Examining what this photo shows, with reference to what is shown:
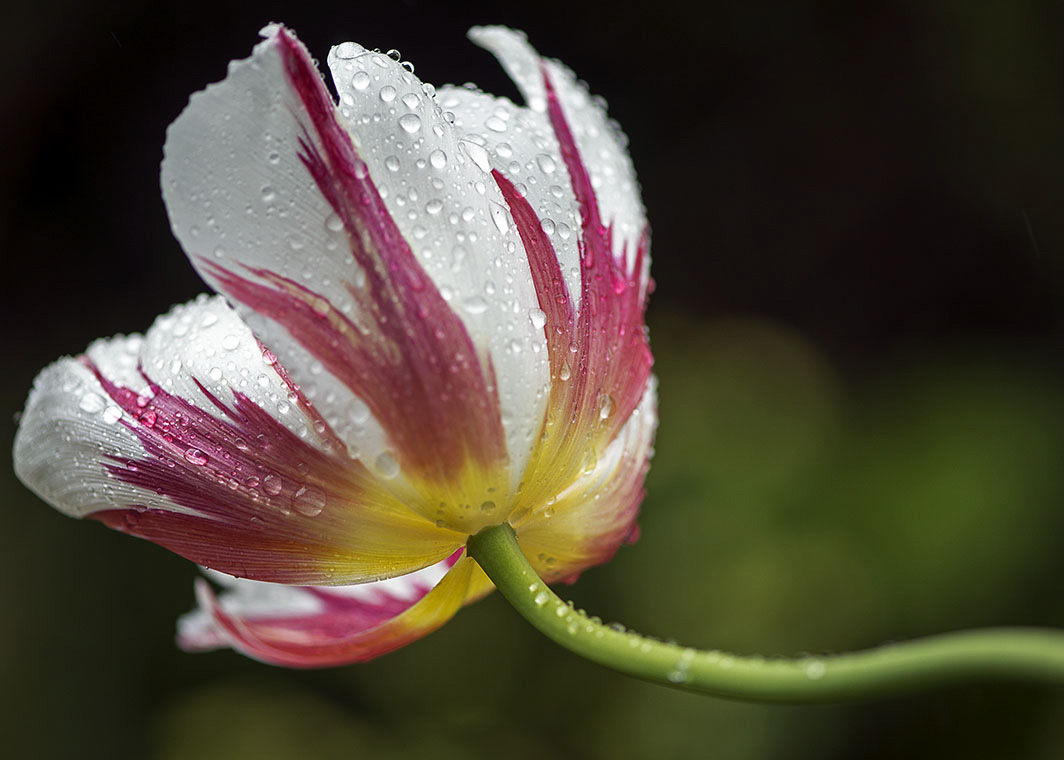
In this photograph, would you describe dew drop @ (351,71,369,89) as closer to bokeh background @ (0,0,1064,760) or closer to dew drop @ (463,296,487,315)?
dew drop @ (463,296,487,315)

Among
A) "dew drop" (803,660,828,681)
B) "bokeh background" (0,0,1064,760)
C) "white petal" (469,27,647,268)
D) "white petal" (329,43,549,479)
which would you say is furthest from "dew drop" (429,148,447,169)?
"bokeh background" (0,0,1064,760)

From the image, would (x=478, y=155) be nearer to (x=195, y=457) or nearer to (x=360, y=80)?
(x=360, y=80)

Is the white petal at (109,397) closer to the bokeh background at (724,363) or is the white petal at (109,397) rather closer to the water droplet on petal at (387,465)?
the water droplet on petal at (387,465)

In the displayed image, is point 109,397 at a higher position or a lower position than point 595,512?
higher

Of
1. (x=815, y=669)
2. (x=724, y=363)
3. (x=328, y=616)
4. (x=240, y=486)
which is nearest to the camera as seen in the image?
(x=815, y=669)

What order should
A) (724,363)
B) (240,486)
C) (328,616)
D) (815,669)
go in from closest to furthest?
1. (815,669)
2. (240,486)
3. (328,616)
4. (724,363)

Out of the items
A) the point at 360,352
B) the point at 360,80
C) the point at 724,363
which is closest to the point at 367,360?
the point at 360,352

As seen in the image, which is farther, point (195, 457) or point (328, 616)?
point (328, 616)
